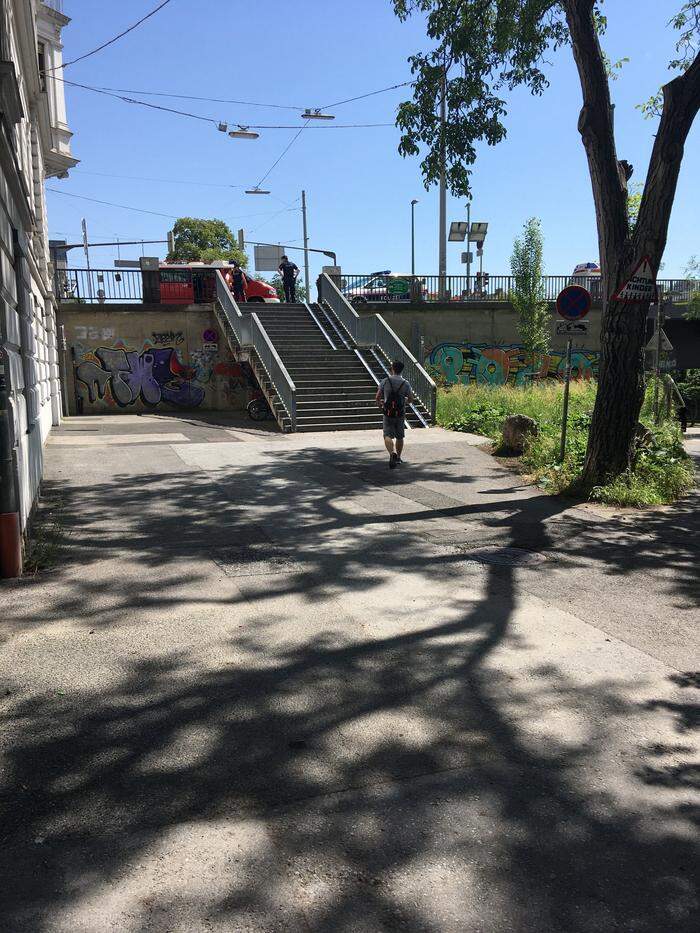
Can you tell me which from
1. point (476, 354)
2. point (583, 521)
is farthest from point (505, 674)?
point (476, 354)

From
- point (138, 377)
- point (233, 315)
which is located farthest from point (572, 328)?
point (138, 377)

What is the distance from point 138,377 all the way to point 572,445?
1557 cm

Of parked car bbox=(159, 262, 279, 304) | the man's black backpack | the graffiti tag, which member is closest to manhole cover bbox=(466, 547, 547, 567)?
the man's black backpack

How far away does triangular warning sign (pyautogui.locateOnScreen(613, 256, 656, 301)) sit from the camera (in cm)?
867

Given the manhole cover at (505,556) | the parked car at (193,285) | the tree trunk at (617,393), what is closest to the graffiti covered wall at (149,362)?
the parked car at (193,285)

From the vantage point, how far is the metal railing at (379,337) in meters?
18.1

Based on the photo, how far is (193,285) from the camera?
2391 centimetres

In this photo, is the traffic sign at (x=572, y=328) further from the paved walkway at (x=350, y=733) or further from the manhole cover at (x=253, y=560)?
the manhole cover at (x=253, y=560)

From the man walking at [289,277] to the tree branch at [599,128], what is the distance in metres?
16.9

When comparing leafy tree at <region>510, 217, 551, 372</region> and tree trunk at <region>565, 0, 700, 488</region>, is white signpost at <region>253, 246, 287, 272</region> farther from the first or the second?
tree trunk at <region>565, 0, 700, 488</region>

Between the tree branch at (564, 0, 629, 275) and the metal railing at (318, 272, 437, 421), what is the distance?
28.4ft

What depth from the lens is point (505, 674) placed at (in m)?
4.30

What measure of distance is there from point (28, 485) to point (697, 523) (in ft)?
24.4

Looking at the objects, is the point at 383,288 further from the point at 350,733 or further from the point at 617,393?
the point at 350,733
